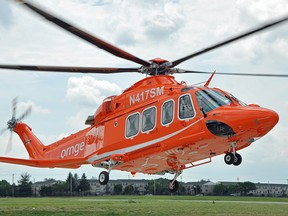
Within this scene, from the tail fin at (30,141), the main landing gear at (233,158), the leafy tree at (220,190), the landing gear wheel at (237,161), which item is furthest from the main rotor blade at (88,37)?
the leafy tree at (220,190)

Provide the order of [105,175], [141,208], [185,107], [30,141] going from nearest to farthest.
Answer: [185,107], [105,175], [30,141], [141,208]

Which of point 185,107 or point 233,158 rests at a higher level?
point 185,107

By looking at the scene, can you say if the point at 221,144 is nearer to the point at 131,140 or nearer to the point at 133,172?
the point at 131,140

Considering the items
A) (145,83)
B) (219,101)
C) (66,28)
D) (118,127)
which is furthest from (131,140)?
(66,28)

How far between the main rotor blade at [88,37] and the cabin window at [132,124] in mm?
2078

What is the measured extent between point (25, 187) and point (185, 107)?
10078cm

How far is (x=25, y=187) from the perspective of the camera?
109 metres

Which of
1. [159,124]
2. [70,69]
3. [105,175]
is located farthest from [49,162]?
[159,124]

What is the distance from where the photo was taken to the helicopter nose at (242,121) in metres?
13.6

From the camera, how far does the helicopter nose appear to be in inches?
536

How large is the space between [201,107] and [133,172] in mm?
5696

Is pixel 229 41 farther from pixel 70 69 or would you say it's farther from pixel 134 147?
pixel 70 69

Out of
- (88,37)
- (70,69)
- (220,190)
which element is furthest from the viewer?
(220,190)

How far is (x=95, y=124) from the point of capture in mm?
18359
